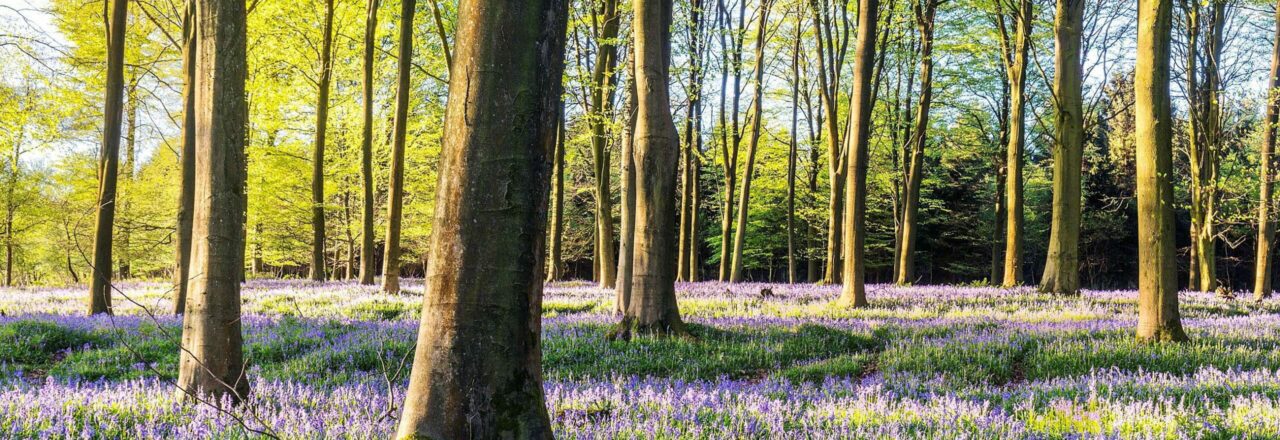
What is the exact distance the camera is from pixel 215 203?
436cm

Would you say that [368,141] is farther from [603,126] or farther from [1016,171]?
[1016,171]

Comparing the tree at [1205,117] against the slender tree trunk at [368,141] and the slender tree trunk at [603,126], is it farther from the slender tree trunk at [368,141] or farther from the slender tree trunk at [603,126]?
the slender tree trunk at [368,141]

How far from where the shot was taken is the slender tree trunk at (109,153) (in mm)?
10336

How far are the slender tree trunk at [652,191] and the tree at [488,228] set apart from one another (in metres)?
5.33

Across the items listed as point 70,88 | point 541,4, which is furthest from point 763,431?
point 70,88

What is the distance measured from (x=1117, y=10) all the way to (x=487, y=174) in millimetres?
26957

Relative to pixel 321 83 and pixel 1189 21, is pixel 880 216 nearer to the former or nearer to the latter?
pixel 1189 21

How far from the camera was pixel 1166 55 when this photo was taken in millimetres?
7727

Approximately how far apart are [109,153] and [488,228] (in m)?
11.3

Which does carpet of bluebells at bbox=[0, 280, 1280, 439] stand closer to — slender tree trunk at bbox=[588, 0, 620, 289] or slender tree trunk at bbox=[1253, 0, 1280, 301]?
slender tree trunk at bbox=[588, 0, 620, 289]

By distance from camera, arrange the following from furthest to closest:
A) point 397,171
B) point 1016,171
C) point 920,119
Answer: point 920,119, point 1016,171, point 397,171

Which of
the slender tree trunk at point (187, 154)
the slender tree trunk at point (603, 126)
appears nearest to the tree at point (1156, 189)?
the slender tree trunk at point (603, 126)

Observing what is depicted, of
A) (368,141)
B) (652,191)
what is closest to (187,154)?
(368,141)

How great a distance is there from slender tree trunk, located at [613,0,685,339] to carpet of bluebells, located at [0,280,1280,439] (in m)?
0.55
